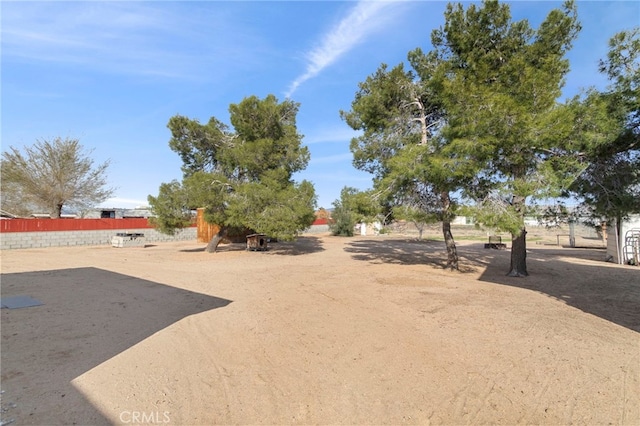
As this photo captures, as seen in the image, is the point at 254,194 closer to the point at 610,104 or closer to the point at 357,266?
the point at 357,266

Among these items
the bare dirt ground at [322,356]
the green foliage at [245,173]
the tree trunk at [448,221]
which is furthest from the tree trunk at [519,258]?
the green foliage at [245,173]

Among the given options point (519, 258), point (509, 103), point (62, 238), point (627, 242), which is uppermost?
point (509, 103)

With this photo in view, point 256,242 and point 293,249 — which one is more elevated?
point 256,242

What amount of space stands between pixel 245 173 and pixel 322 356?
46.2 feet

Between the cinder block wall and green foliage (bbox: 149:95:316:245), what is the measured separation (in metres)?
8.65

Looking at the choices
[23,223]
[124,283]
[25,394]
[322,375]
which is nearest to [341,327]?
[322,375]

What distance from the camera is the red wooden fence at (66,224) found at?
18.3 meters

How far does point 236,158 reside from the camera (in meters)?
16.2

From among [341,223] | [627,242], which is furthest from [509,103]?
[341,223]

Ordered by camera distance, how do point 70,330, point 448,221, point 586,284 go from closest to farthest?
point 70,330
point 586,284
point 448,221

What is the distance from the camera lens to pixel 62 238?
2033cm

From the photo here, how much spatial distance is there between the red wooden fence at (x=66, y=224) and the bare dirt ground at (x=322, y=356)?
14.4m
